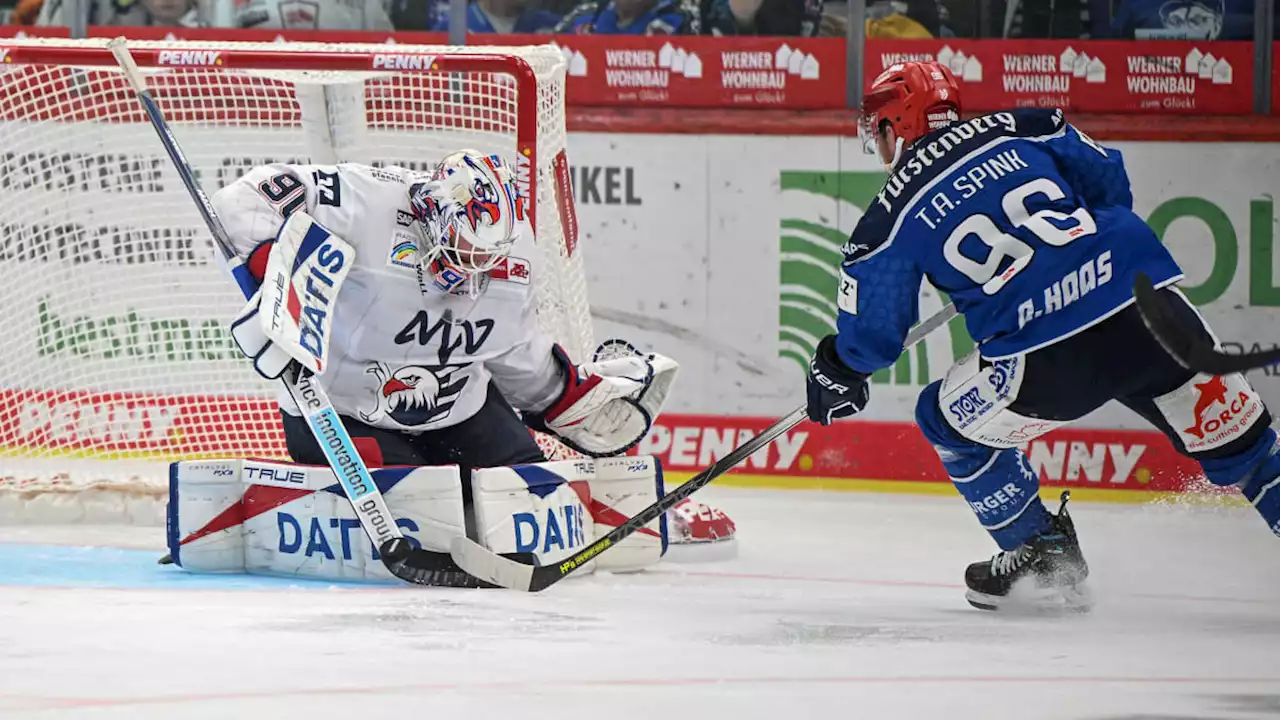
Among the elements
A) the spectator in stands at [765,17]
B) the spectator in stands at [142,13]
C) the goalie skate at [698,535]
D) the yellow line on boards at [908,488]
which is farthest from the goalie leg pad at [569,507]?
the spectator in stands at [142,13]

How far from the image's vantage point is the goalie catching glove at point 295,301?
3576 millimetres

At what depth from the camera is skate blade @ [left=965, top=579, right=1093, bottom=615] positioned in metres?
3.58

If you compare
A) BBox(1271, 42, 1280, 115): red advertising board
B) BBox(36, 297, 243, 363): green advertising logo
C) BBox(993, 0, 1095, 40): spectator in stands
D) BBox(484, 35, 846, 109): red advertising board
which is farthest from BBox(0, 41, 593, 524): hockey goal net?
BBox(1271, 42, 1280, 115): red advertising board

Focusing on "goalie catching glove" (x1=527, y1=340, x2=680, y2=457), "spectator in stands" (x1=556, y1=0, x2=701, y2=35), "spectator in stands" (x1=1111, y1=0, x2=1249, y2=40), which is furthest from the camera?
"spectator in stands" (x1=556, y1=0, x2=701, y2=35)

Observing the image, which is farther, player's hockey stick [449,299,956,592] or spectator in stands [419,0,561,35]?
spectator in stands [419,0,561,35]

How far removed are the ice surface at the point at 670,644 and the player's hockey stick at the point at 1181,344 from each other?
0.48 meters

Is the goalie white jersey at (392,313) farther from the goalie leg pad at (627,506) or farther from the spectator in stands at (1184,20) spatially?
the spectator in stands at (1184,20)

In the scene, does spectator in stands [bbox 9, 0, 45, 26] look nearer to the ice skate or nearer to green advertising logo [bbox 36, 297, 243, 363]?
green advertising logo [bbox 36, 297, 243, 363]

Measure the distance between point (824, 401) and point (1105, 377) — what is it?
1.73 ft

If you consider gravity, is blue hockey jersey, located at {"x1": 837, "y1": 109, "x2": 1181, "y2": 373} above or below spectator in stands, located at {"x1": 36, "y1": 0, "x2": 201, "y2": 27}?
below

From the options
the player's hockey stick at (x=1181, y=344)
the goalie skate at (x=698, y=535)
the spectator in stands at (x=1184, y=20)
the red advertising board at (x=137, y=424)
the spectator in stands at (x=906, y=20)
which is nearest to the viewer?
the player's hockey stick at (x=1181, y=344)

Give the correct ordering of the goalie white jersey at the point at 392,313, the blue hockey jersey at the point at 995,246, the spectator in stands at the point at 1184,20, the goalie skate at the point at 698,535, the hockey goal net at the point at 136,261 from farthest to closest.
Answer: the spectator in stands at the point at 1184,20
the hockey goal net at the point at 136,261
the goalie skate at the point at 698,535
the goalie white jersey at the point at 392,313
the blue hockey jersey at the point at 995,246

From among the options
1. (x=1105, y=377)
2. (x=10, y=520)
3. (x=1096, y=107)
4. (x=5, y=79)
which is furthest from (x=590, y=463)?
(x=1096, y=107)

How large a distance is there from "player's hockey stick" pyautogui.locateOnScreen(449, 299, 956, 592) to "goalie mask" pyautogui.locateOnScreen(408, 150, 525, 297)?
1.83ft
